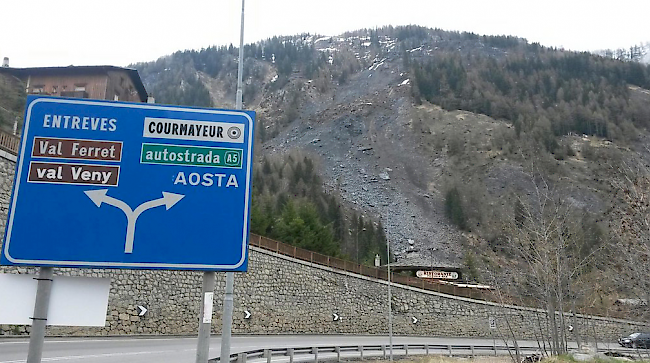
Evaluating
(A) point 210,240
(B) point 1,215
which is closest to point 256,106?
(B) point 1,215

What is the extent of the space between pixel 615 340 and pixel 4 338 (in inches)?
1732

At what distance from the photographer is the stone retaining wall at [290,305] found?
23.4m

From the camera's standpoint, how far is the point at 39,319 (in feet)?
14.7

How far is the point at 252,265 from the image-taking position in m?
29.8

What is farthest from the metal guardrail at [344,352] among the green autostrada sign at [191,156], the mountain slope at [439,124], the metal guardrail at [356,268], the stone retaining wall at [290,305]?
the mountain slope at [439,124]

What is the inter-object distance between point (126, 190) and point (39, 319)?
1.41 metres

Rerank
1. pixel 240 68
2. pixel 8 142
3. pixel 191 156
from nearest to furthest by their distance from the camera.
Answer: pixel 191 156
pixel 240 68
pixel 8 142

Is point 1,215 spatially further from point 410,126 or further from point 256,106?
point 256,106

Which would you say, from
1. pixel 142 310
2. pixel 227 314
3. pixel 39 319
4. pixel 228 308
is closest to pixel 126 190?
pixel 39 319

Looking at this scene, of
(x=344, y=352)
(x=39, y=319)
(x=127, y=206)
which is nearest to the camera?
(x=39, y=319)

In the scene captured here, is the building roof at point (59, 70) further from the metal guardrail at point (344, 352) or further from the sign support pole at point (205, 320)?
the sign support pole at point (205, 320)

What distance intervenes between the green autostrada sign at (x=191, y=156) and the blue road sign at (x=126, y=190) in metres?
0.01

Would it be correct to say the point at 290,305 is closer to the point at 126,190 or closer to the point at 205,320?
the point at 205,320

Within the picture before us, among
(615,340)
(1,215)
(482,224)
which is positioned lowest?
(615,340)
